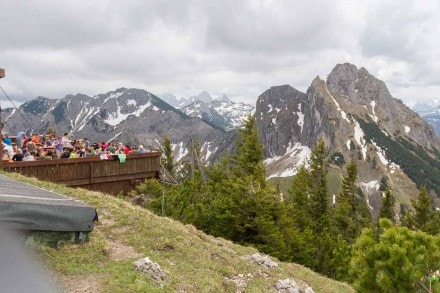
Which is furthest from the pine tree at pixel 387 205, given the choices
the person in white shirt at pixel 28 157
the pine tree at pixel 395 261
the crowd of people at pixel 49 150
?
the pine tree at pixel 395 261

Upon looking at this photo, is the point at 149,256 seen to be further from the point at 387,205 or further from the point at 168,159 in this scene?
the point at 387,205

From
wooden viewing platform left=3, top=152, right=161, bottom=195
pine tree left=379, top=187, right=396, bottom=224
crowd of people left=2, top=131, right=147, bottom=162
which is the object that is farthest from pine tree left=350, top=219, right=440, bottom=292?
pine tree left=379, top=187, right=396, bottom=224

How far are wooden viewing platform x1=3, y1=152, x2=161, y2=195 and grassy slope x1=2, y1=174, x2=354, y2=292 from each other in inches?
157

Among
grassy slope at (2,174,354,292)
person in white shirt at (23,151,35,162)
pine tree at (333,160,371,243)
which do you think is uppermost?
person in white shirt at (23,151,35,162)

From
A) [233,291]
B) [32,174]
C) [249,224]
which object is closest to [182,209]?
[249,224]

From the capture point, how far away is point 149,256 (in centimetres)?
1102

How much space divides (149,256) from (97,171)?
41.1ft

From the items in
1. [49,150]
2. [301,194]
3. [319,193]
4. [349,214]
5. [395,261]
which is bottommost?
[349,214]

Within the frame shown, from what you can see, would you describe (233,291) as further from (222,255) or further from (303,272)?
(303,272)

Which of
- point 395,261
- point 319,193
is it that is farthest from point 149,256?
point 319,193

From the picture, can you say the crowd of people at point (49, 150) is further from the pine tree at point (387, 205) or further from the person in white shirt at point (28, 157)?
the pine tree at point (387, 205)

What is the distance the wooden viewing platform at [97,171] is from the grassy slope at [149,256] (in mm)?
3988

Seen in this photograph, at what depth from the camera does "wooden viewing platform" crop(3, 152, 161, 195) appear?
1946 centimetres

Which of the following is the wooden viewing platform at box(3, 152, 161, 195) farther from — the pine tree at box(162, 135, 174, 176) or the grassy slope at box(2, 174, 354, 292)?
the pine tree at box(162, 135, 174, 176)
